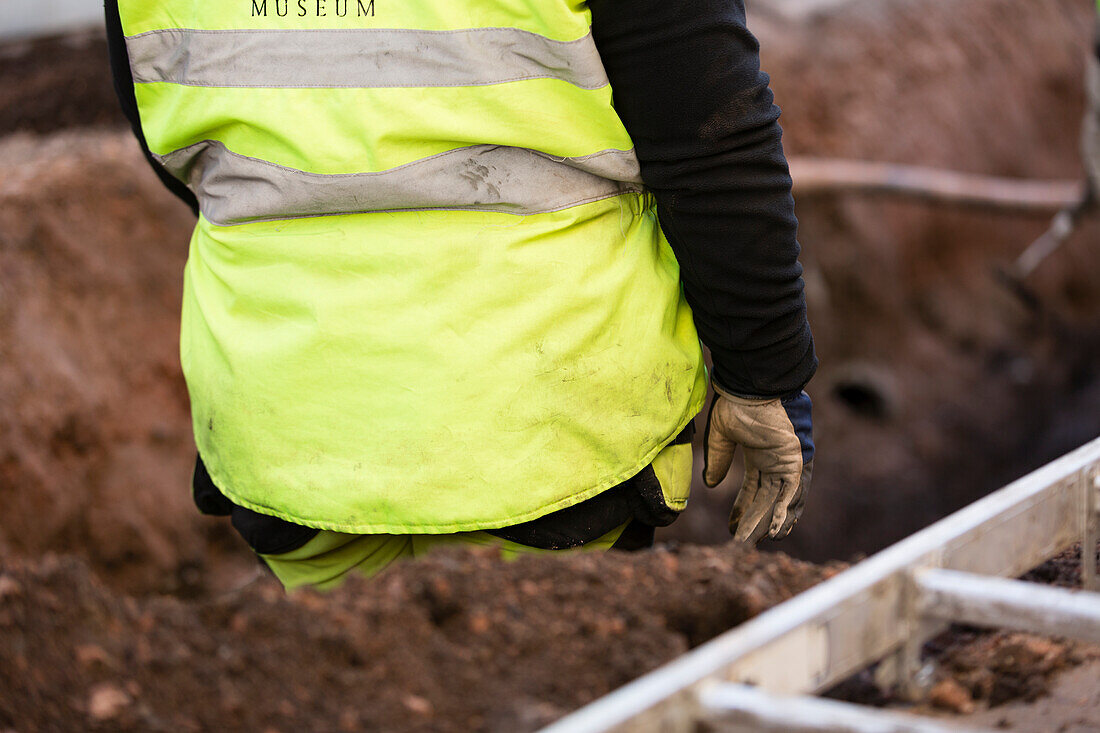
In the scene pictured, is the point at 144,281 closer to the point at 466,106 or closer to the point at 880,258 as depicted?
the point at 466,106

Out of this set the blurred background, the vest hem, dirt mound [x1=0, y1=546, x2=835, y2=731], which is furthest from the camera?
the blurred background

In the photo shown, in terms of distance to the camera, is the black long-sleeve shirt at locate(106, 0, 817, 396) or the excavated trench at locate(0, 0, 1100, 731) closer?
the excavated trench at locate(0, 0, 1100, 731)

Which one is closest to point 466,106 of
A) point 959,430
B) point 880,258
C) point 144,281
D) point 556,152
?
point 556,152

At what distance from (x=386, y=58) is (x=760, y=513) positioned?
1036mm

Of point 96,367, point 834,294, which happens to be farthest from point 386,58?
point 834,294

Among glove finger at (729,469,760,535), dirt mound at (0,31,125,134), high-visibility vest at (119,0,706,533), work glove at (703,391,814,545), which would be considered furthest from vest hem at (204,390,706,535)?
dirt mound at (0,31,125,134)

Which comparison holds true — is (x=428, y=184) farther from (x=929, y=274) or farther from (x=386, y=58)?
(x=929, y=274)

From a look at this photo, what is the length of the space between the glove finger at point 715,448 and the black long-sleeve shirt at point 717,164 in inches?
5.8

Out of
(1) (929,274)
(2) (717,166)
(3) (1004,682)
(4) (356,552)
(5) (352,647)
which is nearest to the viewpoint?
(5) (352,647)

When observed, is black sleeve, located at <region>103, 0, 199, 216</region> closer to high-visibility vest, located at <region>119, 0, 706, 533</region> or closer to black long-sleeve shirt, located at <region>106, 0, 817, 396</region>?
black long-sleeve shirt, located at <region>106, 0, 817, 396</region>

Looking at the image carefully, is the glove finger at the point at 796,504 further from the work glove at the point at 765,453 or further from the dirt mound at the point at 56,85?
the dirt mound at the point at 56,85

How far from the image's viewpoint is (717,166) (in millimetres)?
1469

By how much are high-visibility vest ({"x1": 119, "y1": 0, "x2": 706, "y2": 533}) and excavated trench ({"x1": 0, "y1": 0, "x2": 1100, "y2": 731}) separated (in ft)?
0.80

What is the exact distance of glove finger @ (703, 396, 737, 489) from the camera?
1.83 m
